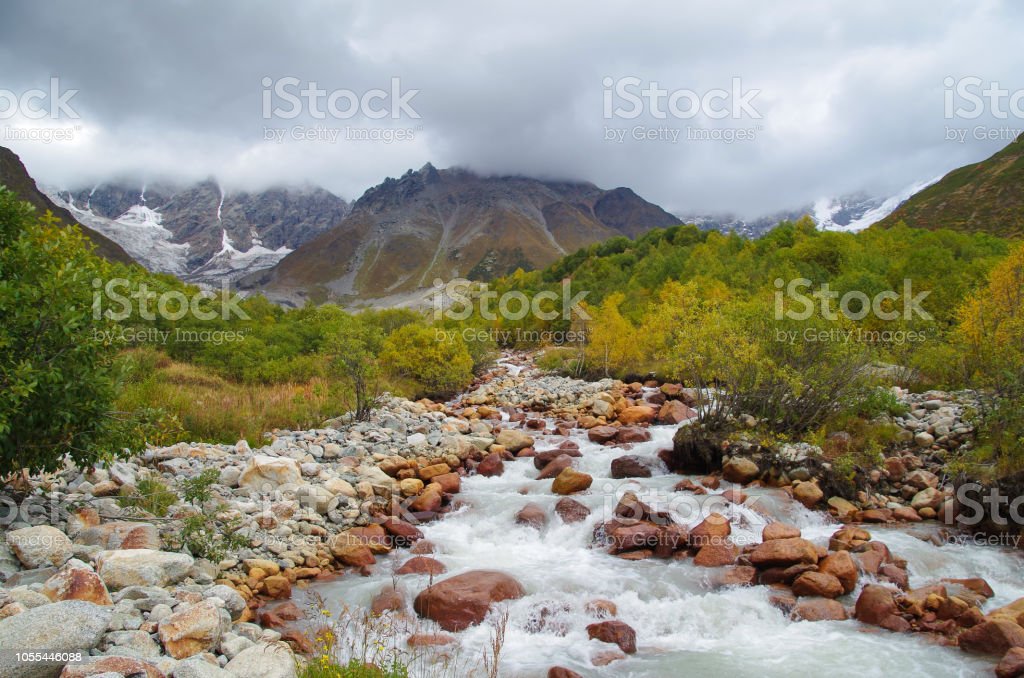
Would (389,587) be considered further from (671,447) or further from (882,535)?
(671,447)

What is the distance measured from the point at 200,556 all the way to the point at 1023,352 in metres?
19.2

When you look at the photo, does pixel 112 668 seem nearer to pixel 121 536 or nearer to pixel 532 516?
pixel 121 536

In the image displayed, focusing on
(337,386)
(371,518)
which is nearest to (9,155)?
(337,386)

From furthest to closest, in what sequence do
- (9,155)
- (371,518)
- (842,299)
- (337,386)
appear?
(9,155) → (842,299) → (337,386) → (371,518)

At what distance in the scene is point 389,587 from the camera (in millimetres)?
10195

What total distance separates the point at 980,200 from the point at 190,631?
13757 cm

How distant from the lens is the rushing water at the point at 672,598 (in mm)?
8156

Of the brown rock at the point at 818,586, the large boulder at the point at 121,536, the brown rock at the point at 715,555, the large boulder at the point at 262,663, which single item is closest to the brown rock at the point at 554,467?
the brown rock at the point at 715,555

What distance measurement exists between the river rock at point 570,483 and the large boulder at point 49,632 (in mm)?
11215

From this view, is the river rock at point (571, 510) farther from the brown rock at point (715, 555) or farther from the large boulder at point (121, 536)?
the large boulder at point (121, 536)

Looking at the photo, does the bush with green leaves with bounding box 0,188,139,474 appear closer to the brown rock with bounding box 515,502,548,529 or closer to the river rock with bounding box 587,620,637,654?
the river rock with bounding box 587,620,637,654

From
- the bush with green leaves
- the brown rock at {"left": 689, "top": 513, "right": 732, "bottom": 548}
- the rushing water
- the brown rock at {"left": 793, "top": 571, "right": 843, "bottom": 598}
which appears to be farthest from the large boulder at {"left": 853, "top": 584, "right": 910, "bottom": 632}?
the bush with green leaves

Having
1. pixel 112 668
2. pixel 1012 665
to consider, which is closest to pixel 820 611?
pixel 1012 665

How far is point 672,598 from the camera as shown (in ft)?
32.6
